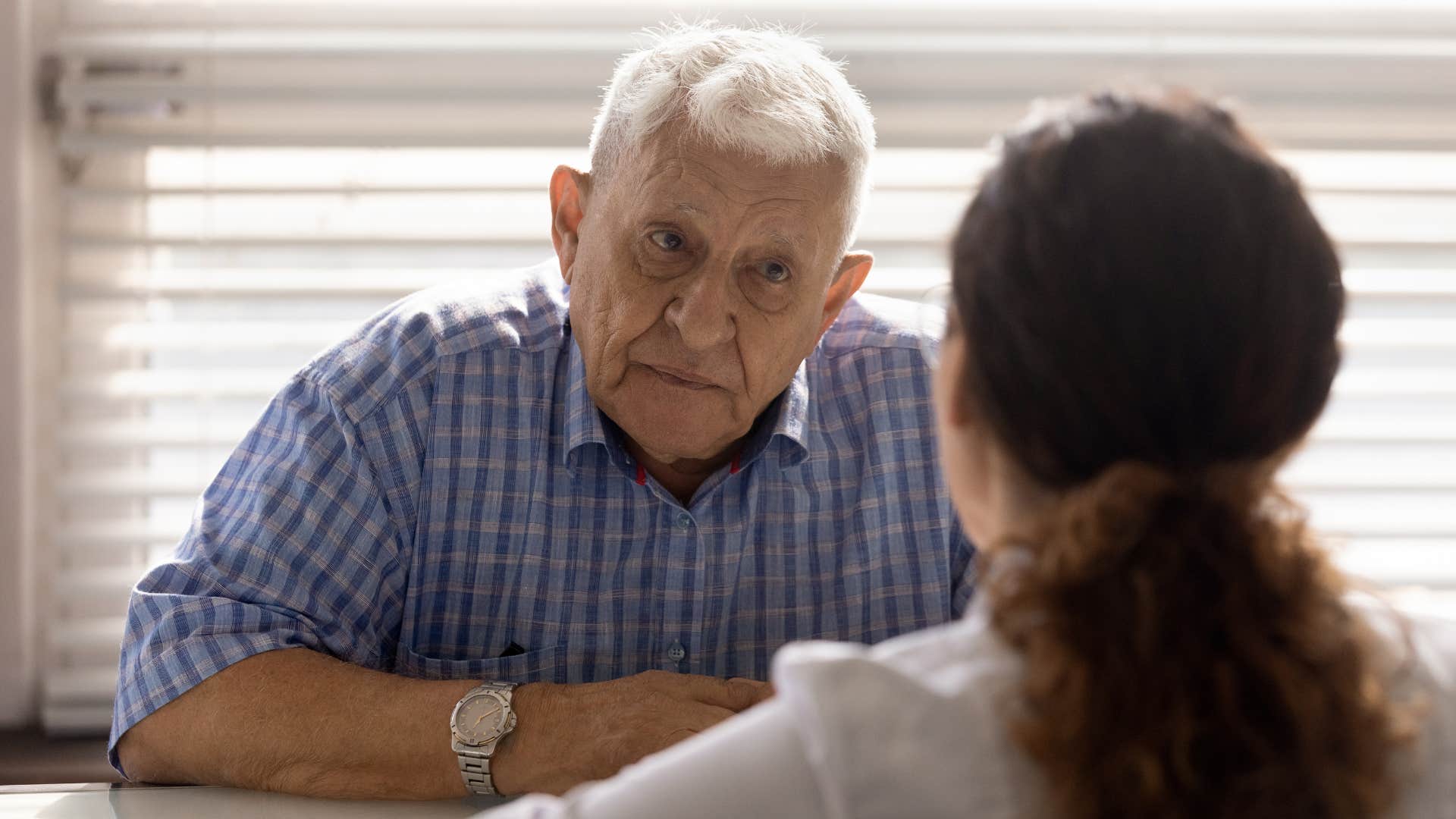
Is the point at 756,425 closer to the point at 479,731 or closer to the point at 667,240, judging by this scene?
the point at 667,240

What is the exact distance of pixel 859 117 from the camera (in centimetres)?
160

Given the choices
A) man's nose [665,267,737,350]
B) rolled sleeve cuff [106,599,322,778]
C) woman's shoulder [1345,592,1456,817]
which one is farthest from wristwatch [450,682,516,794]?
woman's shoulder [1345,592,1456,817]

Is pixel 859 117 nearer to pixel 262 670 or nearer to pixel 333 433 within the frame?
pixel 333 433

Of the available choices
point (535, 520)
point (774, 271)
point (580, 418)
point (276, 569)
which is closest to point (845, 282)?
point (774, 271)

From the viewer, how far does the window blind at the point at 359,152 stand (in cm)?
201

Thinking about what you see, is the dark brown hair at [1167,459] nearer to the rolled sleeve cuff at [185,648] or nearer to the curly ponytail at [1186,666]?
the curly ponytail at [1186,666]

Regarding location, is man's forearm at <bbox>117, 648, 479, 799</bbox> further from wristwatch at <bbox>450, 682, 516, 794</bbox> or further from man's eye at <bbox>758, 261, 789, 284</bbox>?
man's eye at <bbox>758, 261, 789, 284</bbox>

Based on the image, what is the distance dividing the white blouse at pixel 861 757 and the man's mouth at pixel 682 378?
2.75 feet

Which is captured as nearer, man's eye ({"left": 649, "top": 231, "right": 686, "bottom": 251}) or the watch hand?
the watch hand

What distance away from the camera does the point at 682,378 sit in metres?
1.58

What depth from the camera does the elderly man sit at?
4.54ft

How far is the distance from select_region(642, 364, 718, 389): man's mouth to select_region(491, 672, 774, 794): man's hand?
37 centimetres

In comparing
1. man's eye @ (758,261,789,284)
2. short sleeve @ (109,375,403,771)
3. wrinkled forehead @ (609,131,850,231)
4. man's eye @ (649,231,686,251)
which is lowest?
short sleeve @ (109,375,403,771)

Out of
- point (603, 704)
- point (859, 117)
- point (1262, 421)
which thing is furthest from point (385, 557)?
point (1262, 421)
